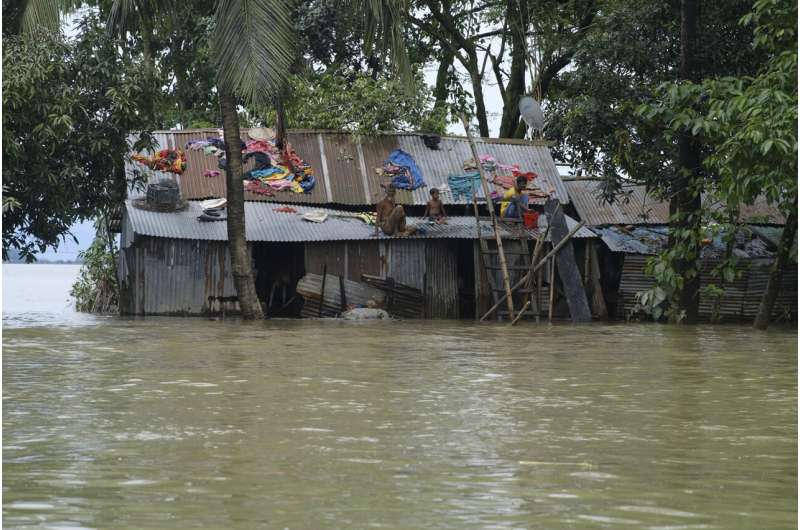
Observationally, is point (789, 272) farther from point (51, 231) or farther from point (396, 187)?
point (51, 231)

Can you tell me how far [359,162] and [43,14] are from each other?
6.76 meters

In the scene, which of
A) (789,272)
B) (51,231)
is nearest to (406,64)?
(51,231)

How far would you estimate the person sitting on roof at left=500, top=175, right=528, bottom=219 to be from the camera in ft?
60.5

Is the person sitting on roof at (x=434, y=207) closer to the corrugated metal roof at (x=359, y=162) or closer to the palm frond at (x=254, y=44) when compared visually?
the corrugated metal roof at (x=359, y=162)

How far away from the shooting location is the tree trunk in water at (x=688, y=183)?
15.7m

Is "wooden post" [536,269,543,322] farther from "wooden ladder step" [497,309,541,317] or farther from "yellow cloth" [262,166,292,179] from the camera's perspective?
"yellow cloth" [262,166,292,179]

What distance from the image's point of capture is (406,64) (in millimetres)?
15680

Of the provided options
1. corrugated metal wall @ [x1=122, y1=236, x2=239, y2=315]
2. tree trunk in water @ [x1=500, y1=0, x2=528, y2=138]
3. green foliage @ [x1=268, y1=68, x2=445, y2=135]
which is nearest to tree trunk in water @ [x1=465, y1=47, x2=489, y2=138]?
tree trunk in water @ [x1=500, y1=0, x2=528, y2=138]

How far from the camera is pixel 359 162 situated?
19.7 m

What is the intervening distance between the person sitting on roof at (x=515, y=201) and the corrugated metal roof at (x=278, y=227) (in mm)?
228

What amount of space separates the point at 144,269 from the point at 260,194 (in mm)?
2241

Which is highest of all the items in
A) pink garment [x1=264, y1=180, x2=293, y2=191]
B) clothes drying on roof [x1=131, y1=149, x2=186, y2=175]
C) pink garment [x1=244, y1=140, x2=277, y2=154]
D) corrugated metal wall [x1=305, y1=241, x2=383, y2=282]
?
pink garment [x1=244, y1=140, x2=277, y2=154]

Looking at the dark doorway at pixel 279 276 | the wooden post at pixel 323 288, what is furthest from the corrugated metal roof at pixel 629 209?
the dark doorway at pixel 279 276

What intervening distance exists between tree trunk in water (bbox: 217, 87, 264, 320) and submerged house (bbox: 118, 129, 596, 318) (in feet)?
3.37
